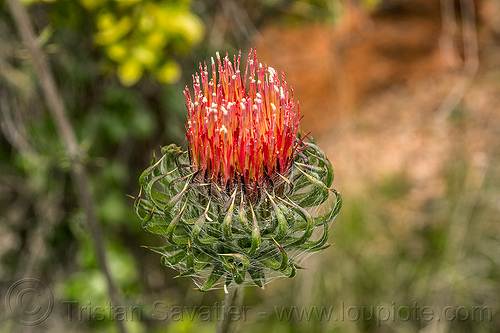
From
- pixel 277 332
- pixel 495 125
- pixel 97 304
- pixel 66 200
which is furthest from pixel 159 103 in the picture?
pixel 495 125

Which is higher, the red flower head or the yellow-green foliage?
→ the yellow-green foliage

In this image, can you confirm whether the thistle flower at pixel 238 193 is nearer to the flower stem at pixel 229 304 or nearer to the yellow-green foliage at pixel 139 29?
the flower stem at pixel 229 304

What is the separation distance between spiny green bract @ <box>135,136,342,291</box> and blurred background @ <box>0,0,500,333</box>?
842 millimetres

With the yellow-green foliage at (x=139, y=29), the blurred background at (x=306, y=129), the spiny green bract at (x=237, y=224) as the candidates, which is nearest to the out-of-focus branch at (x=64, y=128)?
the blurred background at (x=306, y=129)

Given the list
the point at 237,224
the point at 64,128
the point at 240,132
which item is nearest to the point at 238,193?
the point at 237,224

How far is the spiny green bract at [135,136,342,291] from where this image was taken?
152cm

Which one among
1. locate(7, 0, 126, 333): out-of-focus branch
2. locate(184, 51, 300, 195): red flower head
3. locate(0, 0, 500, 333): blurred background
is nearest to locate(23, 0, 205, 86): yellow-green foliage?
locate(0, 0, 500, 333): blurred background

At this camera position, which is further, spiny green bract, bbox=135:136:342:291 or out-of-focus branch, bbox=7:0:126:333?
out-of-focus branch, bbox=7:0:126:333

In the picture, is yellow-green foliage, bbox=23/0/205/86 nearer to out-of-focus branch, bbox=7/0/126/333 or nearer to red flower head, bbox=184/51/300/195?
out-of-focus branch, bbox=7/0/126/333

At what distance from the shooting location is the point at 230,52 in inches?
145

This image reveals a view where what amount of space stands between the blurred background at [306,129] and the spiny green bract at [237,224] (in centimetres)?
84

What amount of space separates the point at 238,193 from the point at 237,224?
103mm

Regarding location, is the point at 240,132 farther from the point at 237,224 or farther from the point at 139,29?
the point at 139,29

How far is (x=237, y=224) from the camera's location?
1.56 meters
